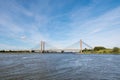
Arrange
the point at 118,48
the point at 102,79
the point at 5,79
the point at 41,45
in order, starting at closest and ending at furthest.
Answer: the point at 5,79
the point at 102,79
the point at 118,48
the point at 41,45

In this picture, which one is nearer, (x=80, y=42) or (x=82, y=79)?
(x=82, y=79)

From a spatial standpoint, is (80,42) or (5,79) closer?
(5,79)

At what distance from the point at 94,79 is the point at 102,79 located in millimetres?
704

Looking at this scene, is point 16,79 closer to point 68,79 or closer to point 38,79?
point 38,79

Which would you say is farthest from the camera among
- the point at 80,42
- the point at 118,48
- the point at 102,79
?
the point at 80,42

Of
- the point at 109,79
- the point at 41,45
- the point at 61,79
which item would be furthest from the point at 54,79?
the point at 41,45

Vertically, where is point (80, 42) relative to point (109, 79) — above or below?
above

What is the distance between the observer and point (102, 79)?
13320mm

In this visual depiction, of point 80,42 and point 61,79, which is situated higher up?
point 80,42

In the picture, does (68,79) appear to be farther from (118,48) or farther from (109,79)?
(118,48)

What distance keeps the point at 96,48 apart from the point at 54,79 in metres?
135

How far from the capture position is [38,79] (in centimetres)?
1280

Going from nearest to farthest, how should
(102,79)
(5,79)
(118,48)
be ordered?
(5,79) < (102,79) < (118,48)

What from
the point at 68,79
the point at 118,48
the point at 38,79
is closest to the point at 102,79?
the point at 68,79
